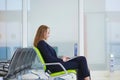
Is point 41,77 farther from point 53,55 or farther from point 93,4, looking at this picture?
point 93,4

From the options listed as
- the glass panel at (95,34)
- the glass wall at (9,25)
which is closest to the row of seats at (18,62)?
the glass wall at (9,25)

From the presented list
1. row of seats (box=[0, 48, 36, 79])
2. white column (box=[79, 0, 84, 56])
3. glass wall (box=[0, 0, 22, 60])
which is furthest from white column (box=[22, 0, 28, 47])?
row of seats (box=[0, 48, 36, 79])

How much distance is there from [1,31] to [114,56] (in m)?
2.39

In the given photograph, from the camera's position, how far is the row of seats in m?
3.49

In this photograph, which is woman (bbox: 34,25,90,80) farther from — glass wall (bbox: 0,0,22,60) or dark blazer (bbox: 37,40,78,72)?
glass wall (bbox: 0,0,22,60)

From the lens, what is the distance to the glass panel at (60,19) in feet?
20.5

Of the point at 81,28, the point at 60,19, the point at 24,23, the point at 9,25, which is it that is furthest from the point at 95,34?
the point at 9,25

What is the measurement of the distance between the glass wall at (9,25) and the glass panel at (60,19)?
0.29 m

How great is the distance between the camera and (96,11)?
622cm

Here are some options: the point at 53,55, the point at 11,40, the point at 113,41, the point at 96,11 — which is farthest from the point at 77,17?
the point at 53,55

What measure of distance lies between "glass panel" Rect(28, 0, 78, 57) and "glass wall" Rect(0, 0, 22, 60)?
29 centimetres

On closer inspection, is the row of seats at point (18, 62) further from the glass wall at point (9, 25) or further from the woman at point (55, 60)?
the glass wall at point (9, 25)

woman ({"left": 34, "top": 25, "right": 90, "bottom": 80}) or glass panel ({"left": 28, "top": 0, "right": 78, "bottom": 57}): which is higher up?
glass panel ({"left": 28, "top": 0, "right": 78, "bottom": 57})

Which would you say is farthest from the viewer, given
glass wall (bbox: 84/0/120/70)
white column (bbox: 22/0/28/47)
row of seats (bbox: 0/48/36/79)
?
white column (bbox: 22/0/28/47)
